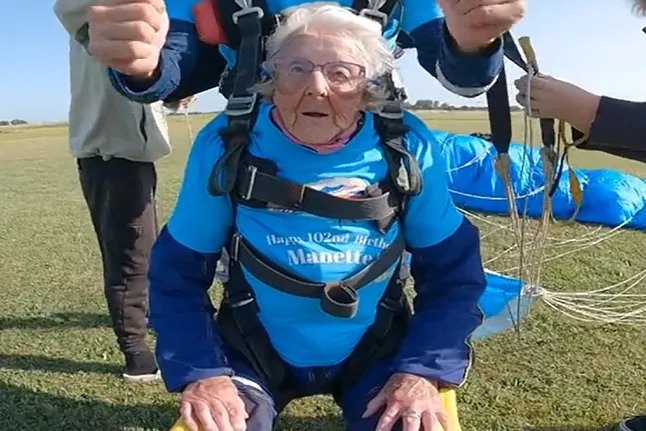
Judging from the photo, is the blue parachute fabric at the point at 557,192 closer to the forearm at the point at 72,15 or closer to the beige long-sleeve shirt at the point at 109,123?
the beige long-sleeve shirt at the point at 109,123

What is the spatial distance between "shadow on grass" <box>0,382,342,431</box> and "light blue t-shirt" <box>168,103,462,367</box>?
117 cm

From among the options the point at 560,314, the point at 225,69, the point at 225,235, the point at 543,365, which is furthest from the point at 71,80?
the point at 560,314

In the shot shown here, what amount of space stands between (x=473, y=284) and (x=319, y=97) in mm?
522

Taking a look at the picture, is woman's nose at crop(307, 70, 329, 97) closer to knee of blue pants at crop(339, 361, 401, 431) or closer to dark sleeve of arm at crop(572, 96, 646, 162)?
knee of blue pants at crop(339, 361, 401, 431)

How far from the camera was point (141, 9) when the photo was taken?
1.31 meters

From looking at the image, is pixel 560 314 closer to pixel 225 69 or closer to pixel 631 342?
pixel 631 342

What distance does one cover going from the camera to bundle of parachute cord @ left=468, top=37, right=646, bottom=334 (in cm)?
199

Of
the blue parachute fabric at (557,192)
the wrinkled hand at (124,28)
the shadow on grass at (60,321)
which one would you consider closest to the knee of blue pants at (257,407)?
the wrinkled hand at (124,28)

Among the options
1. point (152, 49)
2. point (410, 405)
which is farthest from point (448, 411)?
point (152, 49)

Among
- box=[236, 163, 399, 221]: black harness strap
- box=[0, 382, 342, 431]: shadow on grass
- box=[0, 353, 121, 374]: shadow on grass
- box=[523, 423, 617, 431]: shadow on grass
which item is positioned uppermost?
box=[236, 163, 399, 221]: black harness strap

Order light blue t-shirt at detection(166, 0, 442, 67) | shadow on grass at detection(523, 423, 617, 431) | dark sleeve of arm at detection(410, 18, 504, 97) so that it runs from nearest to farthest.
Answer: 1. dark sleeve of arm at detection(410, 18, 504, 97)
2. light blue t-shirt at detection(166, 0, 442, 67)
3. shadow on grass at detection(523, 423, 617, 431)

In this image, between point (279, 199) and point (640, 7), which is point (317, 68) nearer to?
point (279, 199)

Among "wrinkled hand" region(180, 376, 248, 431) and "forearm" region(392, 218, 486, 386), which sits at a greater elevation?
"forearm" region(392, 218, 486, 386)

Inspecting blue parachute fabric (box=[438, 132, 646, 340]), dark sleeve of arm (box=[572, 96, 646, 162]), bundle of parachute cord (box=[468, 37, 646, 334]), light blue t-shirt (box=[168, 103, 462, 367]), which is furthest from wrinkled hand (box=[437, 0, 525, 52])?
blue parachute fabric (box=[438, 132, 646, 340])
